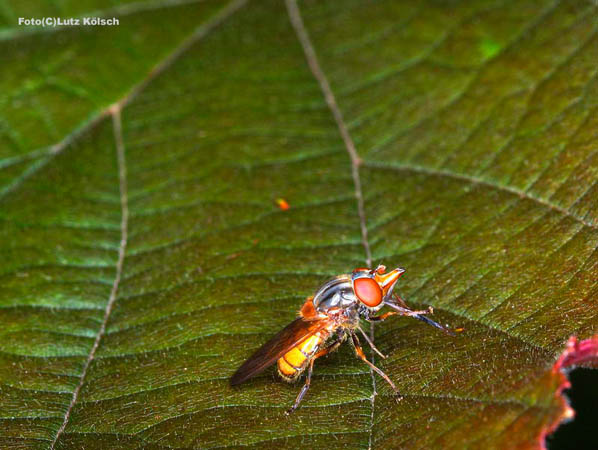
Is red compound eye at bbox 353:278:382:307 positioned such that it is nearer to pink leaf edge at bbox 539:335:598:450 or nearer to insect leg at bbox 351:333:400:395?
insect leg at bbox 351:333:400:395

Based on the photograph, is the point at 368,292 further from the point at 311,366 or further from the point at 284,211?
the point at 284,211

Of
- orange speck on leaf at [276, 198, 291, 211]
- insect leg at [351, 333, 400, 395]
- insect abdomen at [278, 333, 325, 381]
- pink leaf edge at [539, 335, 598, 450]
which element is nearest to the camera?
pink leaf edge at [539, 335, 598, 450]

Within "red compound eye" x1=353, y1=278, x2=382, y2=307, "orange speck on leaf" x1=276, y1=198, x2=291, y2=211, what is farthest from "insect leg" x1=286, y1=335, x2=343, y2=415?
"orange speck on leaf" x1=276, y1=198, x2=291, y2=211

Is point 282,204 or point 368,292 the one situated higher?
point 282,204

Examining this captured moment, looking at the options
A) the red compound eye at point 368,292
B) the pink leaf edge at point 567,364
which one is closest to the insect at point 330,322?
the red compound eye at point 368,292

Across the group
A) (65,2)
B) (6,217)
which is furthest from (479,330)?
(65,2)

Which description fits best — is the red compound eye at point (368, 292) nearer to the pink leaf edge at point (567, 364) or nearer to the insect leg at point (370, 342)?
the insect leg at point (370, 342)

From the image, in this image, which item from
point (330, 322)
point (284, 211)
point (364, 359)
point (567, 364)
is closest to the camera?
point (567, 364)

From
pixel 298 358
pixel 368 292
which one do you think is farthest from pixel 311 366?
pixel 368 292

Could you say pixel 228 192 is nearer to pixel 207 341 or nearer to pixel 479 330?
pixel 207 341
